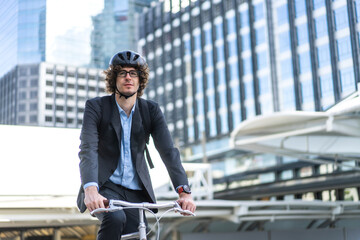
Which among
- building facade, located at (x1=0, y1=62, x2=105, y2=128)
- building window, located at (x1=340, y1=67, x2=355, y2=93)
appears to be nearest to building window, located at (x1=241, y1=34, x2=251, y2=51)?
building window, located at (x1=340, y1=67, x2=355, y2=93)

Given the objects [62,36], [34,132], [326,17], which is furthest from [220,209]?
[326,17]

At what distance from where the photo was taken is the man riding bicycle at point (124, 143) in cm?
259

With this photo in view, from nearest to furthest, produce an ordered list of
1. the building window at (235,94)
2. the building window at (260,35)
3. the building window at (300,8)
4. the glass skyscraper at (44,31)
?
the glass skyscraper at (44,31), the building window at (300,8), the building window at (260,35), the building window at (235,94)

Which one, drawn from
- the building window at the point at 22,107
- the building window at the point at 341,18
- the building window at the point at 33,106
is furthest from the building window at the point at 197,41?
the building window at the point at 22,107

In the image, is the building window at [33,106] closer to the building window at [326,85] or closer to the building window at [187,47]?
the building window at [326,85]

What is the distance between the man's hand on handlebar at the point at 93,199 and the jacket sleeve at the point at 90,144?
0.05 metres

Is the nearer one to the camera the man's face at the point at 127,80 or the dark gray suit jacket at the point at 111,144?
the dark gray suit jacket at the point at 111,144

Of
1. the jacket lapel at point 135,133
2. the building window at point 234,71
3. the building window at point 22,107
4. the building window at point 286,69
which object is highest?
the building window at point 234,71

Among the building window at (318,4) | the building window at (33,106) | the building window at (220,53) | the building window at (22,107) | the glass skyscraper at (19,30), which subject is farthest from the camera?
the building window at (220,53)

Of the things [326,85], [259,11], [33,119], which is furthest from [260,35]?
[33,119]

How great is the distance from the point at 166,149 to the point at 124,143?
0.22m

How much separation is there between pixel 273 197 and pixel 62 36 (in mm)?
34449

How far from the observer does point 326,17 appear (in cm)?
5134

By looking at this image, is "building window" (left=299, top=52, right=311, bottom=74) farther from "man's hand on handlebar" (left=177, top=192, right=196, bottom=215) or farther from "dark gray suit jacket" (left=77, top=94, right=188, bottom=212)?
"man's hand on handlebar" (left=177, top=192, right=196, bottom=215)
